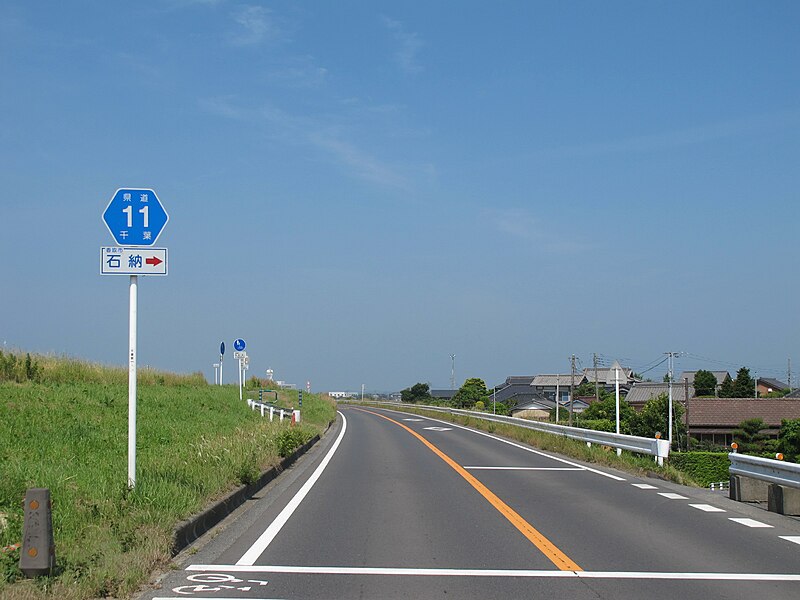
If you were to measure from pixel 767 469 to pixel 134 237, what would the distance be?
9804mm

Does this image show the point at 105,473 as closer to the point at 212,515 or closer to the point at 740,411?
the point at 212,515

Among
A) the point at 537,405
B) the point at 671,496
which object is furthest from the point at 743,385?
the point at 671,496

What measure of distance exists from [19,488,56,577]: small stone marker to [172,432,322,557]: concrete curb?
1822 mm

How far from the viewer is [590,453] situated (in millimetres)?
20812

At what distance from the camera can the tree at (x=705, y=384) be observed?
107 meters

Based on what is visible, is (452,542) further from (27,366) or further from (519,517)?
(27,366)

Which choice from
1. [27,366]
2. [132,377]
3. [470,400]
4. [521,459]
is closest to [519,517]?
[132,377]

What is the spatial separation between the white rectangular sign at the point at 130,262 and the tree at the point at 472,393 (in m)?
102

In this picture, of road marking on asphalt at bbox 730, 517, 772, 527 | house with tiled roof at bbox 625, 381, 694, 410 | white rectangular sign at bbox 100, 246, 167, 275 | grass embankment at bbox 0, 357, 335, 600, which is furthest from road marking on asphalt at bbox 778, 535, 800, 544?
house with tiled roof at bbox 625, 381, 694, 410

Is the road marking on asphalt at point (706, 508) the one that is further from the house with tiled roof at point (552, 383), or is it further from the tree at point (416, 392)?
the tree at point (416, 392)

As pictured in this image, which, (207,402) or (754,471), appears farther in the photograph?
(207,402)

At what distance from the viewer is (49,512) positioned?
6691 mm

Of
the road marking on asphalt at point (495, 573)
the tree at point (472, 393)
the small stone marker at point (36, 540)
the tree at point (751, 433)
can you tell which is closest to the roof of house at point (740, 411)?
the tree at point (751, 433)

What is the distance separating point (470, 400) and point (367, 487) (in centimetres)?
10205
